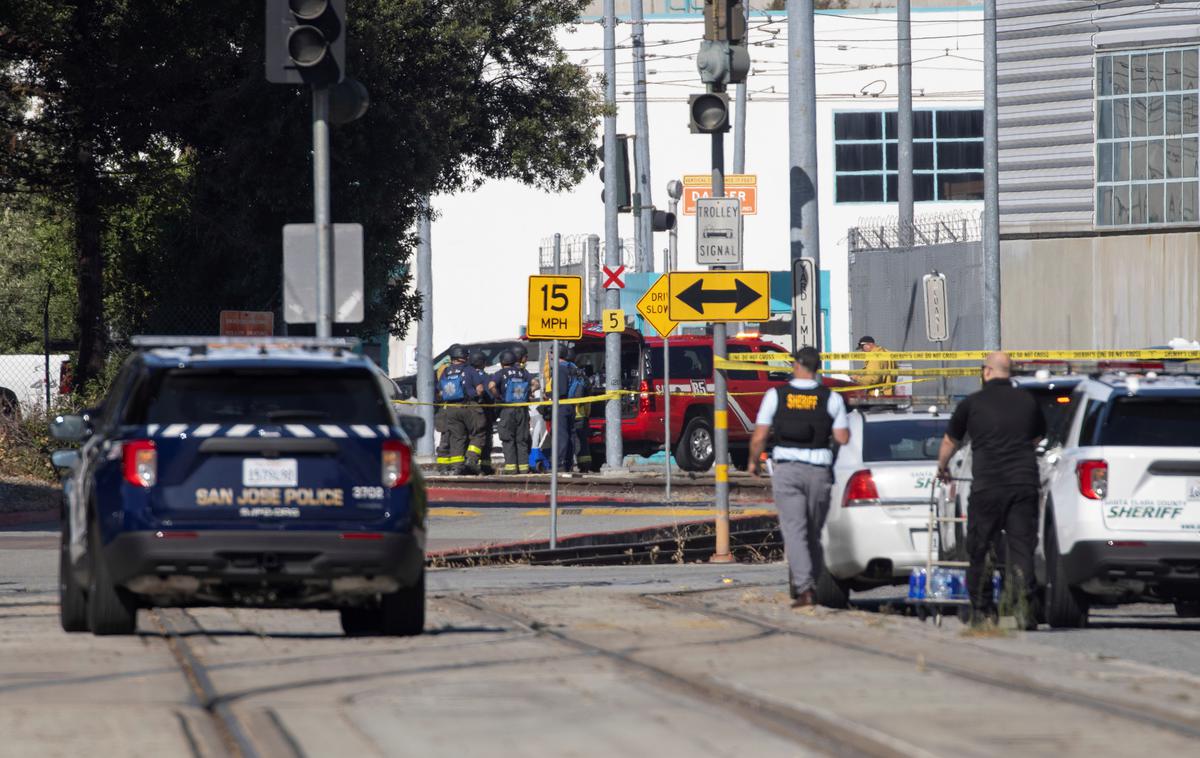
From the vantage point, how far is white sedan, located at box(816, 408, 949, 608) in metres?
14.1

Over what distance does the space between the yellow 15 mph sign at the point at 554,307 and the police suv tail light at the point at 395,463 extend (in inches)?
353

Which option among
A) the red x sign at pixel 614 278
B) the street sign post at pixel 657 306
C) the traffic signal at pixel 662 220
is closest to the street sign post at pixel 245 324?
the street sign post at pixel 657 306

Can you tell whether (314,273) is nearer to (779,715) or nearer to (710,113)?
(710,113)

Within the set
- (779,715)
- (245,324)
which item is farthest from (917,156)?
(779,715)

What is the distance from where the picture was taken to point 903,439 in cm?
1480

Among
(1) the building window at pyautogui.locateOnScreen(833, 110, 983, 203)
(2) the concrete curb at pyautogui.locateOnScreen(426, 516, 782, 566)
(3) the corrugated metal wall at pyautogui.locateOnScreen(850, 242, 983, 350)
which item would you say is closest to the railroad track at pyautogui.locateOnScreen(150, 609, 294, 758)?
(2) the concrete curb at pyautogui.locateOnScreen(426, 516, 782, 566)

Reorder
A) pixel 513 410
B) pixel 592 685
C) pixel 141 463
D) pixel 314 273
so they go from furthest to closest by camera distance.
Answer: pixel 513 410, pixel 314 273, pixel 141 463, pixel 592 685

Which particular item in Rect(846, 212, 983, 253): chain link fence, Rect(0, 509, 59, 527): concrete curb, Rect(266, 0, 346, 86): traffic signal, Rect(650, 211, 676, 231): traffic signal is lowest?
Rect(0, 509, 59, 527): concrete curb

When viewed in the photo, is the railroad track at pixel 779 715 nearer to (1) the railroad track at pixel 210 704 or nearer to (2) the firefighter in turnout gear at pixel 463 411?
(1) the railroad track at pixel 210 704

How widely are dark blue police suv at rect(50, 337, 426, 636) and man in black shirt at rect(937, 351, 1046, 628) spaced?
12.5 feet

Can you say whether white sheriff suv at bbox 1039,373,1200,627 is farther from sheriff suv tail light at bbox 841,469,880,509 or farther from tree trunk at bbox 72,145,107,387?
tree trunk at bbox 72,145,107,387

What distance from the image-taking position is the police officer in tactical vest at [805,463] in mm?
13914

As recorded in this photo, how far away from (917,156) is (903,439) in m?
50.3

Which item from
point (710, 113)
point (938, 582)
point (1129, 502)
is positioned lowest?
point (938, 582)
